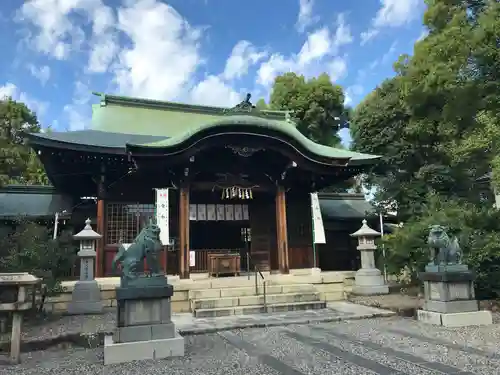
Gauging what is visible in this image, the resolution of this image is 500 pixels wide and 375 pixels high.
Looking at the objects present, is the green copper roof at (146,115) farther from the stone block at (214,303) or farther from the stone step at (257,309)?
the stone step at (257,309)

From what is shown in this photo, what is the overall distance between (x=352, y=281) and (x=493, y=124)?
5.79m

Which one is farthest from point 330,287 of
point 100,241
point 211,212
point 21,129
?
point 21,129

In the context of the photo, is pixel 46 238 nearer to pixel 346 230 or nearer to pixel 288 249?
pixel 288 249

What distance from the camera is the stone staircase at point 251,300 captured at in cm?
901

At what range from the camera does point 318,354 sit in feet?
18.1

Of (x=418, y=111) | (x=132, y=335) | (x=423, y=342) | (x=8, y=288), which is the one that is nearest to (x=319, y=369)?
(x=423, y=342)

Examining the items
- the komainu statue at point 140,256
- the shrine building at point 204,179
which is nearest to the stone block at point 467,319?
the shrine building at point 204,179

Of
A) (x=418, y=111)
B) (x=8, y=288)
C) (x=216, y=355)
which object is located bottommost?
(x=216, y=355)

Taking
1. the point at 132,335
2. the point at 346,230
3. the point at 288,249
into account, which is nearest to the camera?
the point at 132,335

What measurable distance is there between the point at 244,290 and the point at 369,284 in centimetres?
375

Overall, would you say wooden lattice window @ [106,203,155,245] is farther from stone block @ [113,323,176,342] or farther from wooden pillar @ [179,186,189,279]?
stone block @ [113,323,176,342]

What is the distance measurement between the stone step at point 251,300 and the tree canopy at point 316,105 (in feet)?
56.3

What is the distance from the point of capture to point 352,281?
477 inches

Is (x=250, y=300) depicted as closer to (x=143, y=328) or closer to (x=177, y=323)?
(x=177, y=323)
